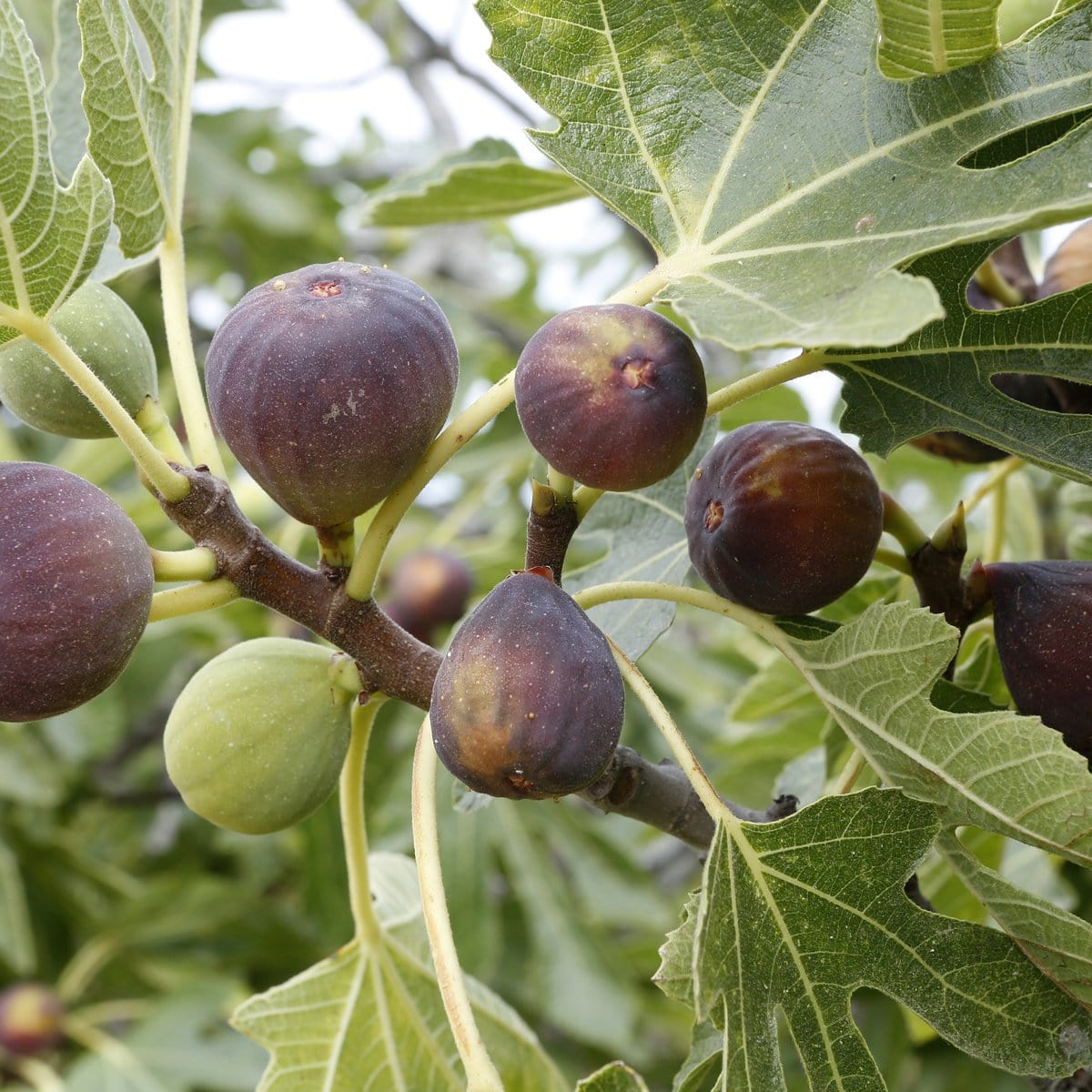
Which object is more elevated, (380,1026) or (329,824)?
(380,1026)

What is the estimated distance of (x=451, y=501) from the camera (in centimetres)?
480

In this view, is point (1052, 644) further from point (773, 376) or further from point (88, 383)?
point (88, 383)

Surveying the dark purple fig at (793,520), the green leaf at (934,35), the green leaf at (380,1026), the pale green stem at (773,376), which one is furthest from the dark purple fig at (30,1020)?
the green leaf at (934,35)

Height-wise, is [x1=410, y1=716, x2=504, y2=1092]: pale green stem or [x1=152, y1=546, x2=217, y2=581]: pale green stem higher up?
[x1=152, y1=546, x2=217, y2=581]: pale green stem

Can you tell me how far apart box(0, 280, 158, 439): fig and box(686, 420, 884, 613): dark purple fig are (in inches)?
26.7

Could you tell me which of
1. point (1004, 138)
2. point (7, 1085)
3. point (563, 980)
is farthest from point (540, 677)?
point (7, 1085)

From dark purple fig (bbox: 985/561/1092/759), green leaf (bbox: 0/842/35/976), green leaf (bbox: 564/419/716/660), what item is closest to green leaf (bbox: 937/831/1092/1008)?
dark purple fig (bbox: 985/561/1092/759)

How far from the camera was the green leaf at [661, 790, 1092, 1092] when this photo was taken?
1.21m

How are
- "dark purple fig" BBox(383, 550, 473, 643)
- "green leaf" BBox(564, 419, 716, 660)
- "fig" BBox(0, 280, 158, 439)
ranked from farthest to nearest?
"dark purple fig" BBox(383, 550, 473, 643), "green leaf" BBox(564, 419, 716, 660), "fig" BBox(0, 280, 158, 439)

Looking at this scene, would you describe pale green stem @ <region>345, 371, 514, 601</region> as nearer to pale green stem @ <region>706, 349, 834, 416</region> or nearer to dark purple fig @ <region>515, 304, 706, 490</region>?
dark purple fig @ <region>515, 304, 706, 490</region>

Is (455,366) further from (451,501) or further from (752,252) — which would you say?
(451,501)

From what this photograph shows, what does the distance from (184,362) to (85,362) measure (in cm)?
11

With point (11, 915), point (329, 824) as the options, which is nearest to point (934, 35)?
point (329, 824)

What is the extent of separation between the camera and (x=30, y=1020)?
3799mm
